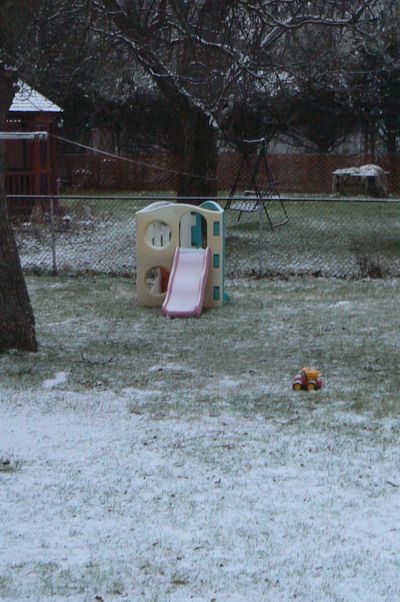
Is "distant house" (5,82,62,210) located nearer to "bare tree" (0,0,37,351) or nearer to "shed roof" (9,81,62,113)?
"shed roof" (9,81,62,113)

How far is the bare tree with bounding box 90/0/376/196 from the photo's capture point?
426 inches

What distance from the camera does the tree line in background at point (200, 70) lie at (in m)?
10.5

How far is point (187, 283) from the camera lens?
11156 millimetres

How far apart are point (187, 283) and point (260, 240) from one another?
8.94 feet

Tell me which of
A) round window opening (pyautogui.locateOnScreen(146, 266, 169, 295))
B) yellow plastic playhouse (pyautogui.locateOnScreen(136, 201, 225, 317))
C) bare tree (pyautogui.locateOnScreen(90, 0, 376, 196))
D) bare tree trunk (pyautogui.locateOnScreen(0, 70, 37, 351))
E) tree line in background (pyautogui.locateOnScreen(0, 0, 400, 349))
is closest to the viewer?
bare tree trunk (pyautogui.locateOnScreen(0, 70, 37, 351))

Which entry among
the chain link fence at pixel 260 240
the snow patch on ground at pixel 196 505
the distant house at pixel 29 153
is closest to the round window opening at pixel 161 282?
the chain link fence at pixel 260 240

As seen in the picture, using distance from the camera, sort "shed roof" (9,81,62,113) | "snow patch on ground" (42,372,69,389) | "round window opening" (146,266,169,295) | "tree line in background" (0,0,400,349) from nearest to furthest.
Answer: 1. "snow patch on ground" (42,372,69,389)
2. "tree line in background" (0,0,400,349)
3. "round window opening" (146,266,169,295)
4. "shed roof" (9,81,62,113)

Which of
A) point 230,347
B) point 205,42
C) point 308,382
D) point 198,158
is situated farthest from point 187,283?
point 198,158

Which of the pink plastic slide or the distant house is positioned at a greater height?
the distant house

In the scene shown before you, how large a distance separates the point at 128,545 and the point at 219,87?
43.6ft

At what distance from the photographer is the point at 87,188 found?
1107 inches

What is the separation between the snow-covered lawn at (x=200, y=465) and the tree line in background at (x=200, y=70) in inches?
56.6

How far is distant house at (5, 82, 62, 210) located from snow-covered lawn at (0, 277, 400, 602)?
12.8m

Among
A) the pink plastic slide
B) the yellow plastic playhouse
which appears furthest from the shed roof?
the pink plastic slide
